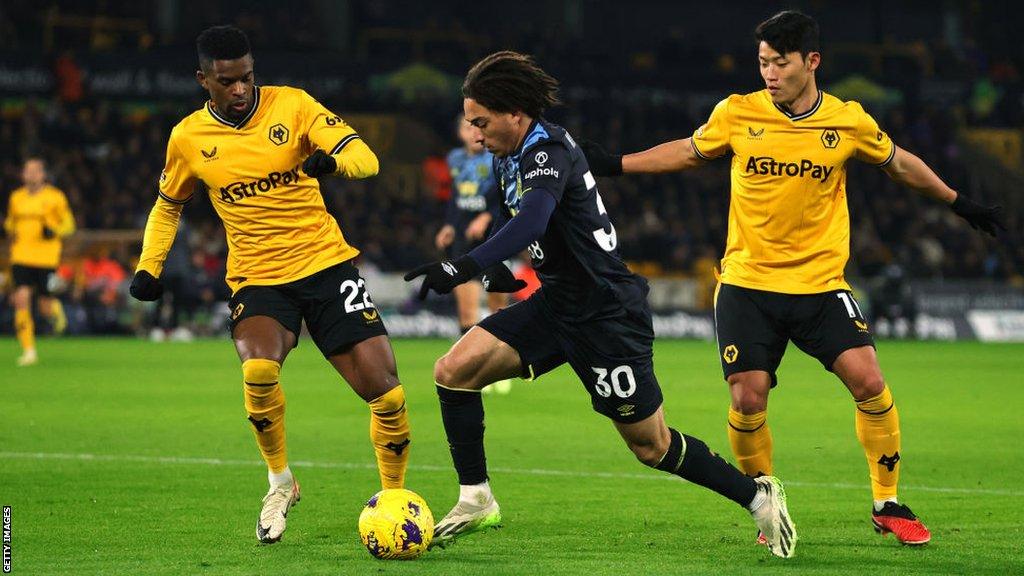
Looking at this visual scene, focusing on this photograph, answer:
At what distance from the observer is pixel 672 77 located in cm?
3341

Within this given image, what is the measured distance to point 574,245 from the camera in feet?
21.1

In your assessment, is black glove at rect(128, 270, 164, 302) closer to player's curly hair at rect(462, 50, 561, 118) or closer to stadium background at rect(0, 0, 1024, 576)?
stadium background at rect(0, 0, 1024, 576)

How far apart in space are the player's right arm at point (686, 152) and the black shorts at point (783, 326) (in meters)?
0.66

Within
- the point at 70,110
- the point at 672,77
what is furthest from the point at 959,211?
the point at 672,77

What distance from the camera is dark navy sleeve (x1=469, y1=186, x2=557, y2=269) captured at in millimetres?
5902

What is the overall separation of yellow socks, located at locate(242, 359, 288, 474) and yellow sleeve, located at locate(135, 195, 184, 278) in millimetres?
825

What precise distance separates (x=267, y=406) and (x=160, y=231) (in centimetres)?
112

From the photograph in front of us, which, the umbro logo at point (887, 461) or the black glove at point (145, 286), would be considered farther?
the black glove at point (145, 286)

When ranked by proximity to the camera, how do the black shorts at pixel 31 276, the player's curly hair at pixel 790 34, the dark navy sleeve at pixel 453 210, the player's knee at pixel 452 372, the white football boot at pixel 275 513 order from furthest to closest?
the black shorts at pixel 31 276, the dark navy sleeve at pixel 453 210, the player's curly hair at pixel 790 34, the white football boot at pixel 275 513, the player's knee at pixel 452 372

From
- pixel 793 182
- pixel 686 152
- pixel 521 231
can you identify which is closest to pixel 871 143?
pixel 793 182

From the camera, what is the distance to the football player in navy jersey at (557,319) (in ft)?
20.6

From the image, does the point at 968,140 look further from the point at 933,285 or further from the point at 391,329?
the point at 391,329

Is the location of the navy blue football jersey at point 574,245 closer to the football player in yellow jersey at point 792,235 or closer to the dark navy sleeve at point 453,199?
the football player in yellow jersey at point 792,235

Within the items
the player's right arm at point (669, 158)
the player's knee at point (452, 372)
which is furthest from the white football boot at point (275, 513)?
the player's right arm at point (669, 158)
